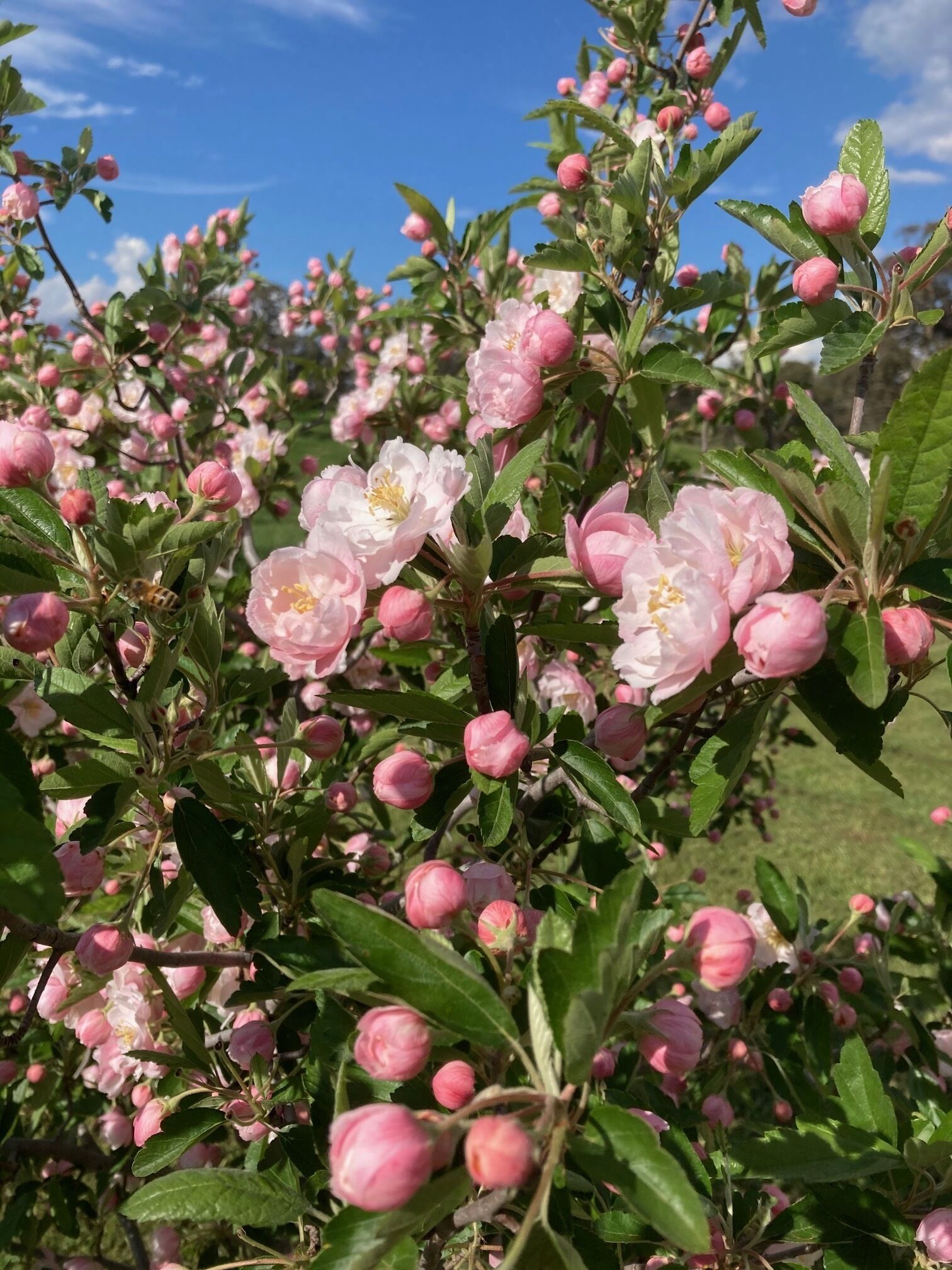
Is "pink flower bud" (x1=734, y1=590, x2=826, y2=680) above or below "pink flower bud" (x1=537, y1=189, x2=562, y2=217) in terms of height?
below

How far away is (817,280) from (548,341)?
0.39m

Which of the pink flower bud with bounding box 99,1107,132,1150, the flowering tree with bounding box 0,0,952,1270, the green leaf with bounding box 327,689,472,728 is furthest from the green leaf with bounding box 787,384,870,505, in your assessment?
the pink flower bud with bounding box 99,1107,132,1150

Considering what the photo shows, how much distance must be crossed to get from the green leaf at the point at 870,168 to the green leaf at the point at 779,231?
7 centimetres

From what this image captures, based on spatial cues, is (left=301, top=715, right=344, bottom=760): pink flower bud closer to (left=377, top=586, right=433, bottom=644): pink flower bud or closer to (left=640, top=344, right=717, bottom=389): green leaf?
(left=377, top=586, right=433, bottom=644): pink flower bud

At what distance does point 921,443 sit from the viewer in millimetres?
859

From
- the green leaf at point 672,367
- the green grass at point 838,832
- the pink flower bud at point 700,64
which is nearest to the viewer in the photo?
the green leaf at point 672,367

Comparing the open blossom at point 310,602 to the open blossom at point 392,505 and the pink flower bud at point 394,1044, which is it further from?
the pink flower bud at point 394,1044

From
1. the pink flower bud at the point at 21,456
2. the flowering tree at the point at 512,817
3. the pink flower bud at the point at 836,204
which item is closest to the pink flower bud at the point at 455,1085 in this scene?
the flowering tree at the point at 512,817


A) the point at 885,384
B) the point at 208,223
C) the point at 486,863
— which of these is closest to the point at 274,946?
the point at 486,863

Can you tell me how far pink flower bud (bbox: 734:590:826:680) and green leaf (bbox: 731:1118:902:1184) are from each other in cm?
57

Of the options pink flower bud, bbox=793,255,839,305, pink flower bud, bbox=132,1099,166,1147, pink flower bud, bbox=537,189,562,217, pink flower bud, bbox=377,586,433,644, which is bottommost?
pink flower bud, bbox=132,1099,166,1147

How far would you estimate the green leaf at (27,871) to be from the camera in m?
0.73

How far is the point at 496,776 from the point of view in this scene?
92 cm

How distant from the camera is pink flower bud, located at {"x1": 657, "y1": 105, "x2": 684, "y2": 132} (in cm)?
190
